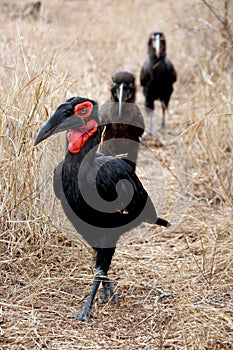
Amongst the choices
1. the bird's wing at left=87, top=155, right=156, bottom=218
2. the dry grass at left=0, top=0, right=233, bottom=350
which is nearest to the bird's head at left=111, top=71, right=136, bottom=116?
the dry grass at left=0, top=0, right=233, bottom=350

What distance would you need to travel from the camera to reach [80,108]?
2709 millimetres

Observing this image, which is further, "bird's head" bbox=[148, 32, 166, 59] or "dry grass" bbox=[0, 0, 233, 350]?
"bird's head" bbox=[148, 32, 166, 59]

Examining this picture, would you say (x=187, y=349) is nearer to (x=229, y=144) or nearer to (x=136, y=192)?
(x=136, y=192)

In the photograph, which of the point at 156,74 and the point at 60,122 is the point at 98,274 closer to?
the point at 60,122

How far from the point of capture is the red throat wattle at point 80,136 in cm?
273

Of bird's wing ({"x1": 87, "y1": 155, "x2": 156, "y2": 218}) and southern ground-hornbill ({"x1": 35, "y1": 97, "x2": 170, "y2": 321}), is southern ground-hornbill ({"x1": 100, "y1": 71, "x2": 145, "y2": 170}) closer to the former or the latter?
bird's wing ({"x1": 87, "y1": 155, "x2": 156, "y2": 218})

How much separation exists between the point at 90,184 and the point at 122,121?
153 cm

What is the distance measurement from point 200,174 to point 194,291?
176 centimetres

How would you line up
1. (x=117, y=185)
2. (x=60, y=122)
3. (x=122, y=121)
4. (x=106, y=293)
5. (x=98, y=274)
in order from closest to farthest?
(x=60, y=122) → (x=117, y=185) → (x=98, y=274) → (x=106, y=293) → (x=122, y=121)

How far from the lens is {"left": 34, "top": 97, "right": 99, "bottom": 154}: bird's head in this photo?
265 cm

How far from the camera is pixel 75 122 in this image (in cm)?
270

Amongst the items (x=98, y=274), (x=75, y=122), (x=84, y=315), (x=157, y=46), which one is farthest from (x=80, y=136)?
(x=157, y=46)

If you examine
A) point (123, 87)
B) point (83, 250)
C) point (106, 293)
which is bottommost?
point (106, 293)

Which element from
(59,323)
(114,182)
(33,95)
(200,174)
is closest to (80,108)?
(114,182)
